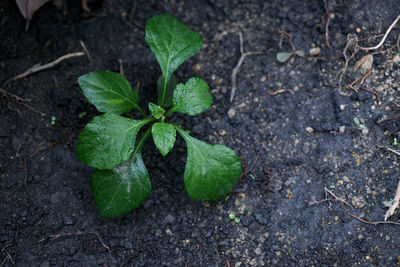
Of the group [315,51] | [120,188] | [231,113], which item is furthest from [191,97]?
[315,51]

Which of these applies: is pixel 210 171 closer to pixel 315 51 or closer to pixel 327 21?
pixel 315 51

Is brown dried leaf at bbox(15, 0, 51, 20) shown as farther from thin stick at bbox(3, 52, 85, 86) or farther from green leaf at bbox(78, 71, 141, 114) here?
green leaf at bbox(78, 71, 141, 114)

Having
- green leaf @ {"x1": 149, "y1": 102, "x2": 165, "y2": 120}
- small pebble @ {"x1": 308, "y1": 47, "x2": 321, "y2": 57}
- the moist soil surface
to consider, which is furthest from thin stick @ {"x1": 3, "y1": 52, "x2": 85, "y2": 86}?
small pebble @ {"x1": 308, "y1": 47, "x2": 321, "y2": 57}

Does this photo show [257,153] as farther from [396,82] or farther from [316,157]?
[396,82]

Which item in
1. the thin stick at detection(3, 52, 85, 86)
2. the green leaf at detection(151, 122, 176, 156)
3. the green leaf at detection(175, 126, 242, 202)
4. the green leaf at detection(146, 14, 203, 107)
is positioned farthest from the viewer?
the thin stick at detection(3, 52, 85, 86)

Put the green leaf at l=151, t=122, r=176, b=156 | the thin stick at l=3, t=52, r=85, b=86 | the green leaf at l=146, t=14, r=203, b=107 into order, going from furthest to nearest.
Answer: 1. the thin stick at l=3, t=52, r=85, b=86
2. the green leaf at l=146, t=14, r=203, b=107
3. the green leaf at l=151, t=122, r=176, b=156

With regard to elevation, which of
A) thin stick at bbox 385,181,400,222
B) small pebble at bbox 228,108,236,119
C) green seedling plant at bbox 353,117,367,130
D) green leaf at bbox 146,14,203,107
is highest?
green leaf at bbox 146,14,203,107

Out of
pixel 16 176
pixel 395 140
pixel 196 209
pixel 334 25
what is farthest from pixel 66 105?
pixel 395 140
